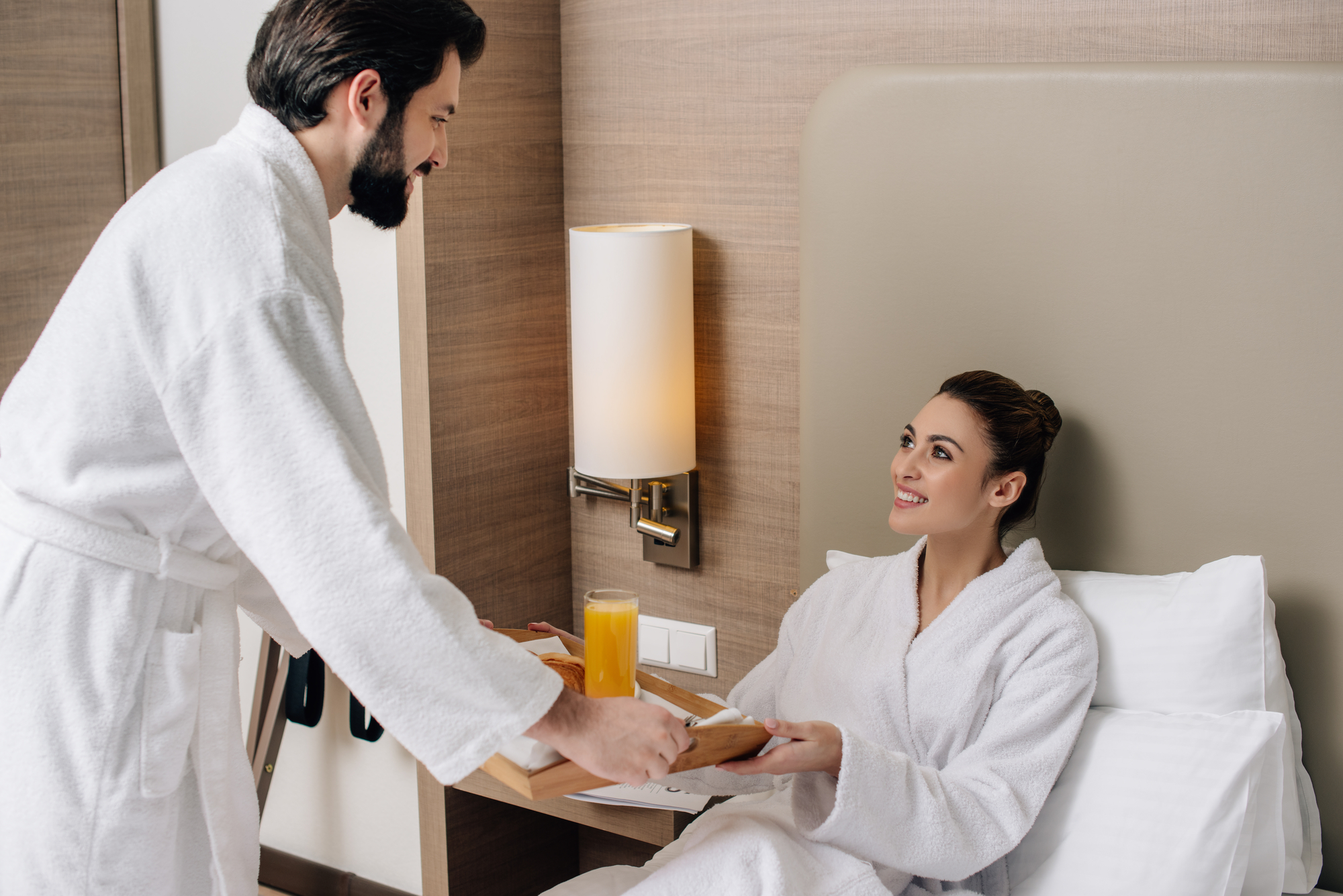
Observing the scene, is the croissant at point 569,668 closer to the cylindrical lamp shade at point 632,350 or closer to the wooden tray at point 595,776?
the wooden tray at point 595,776

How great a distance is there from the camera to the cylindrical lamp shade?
74.5 inches

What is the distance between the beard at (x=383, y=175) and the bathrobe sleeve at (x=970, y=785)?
0.77 meters

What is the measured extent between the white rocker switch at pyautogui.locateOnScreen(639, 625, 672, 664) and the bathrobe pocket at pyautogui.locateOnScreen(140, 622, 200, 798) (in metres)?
1.07

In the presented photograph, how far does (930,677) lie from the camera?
5.12 ft

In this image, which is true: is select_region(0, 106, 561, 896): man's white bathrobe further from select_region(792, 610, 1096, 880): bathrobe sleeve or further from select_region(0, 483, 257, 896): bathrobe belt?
select_region(792, 610, 1096, 880): bathrobe sleeve

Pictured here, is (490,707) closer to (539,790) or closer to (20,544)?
(539,790)

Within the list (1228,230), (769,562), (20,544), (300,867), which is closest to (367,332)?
(769,562)

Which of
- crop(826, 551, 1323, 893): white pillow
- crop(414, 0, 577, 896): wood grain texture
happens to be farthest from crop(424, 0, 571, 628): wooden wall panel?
crop(826, 551, 1323, 893): white pillow

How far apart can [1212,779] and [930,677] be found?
347 millimetres

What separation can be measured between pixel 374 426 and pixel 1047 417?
3.72 feet

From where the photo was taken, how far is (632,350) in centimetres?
191

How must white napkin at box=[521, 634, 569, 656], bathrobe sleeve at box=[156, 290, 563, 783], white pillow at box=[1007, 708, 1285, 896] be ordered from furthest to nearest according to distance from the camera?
white napkin at box=[521, 634, 569, 656]
white pillow at box=[1007, 708, 1285, 896]
bathrobe sleeve at box=[156, 290, 563, 783]

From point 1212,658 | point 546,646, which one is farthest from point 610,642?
point 1212,658

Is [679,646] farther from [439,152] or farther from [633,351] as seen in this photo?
[439,152]
